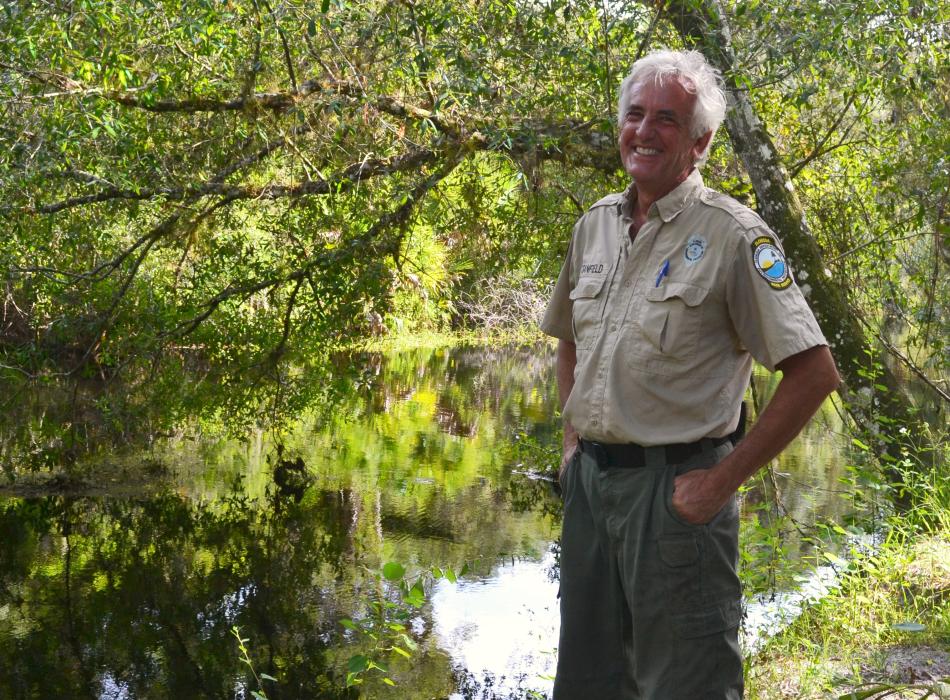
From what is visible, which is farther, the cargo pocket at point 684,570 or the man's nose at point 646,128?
the man's nose at point 646,128

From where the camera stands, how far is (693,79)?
2.23 m

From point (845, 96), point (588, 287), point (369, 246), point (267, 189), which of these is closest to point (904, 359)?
point (845, 96)

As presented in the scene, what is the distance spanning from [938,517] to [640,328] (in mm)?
3701

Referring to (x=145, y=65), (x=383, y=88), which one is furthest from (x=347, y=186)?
(x=145, y=65)

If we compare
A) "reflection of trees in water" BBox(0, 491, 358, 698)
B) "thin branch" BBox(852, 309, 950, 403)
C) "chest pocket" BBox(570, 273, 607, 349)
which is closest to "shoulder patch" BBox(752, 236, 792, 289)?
"chest pocket" BBox(570, 273, 607, 349)

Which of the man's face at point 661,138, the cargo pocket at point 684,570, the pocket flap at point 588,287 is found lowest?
the cargo pocket at point 684,570

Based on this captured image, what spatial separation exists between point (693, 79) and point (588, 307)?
548 millimetres

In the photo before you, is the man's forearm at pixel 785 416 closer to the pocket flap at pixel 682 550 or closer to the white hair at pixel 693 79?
the pocket flap at pixel 682 550

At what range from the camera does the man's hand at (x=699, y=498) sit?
2055 millimetres

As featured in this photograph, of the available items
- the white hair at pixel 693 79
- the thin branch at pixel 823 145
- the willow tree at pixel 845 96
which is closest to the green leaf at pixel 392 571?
the white hair at pixel 693 79

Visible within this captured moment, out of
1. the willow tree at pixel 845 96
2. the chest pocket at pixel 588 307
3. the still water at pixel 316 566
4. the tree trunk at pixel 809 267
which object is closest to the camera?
the chest pocket at pixel 588 307

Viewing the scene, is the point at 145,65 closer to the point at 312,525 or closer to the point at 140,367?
the point at 140,367

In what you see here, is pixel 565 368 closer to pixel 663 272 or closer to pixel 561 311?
pixel 561 311

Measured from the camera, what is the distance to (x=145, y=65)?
6.09 m
